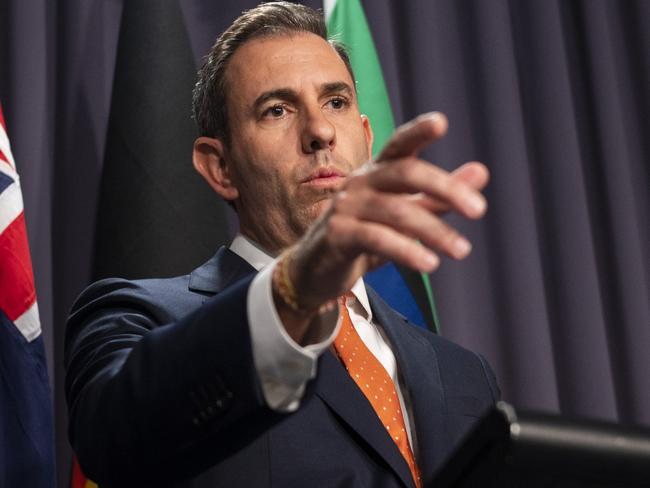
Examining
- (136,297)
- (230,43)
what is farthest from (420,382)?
(230,43)

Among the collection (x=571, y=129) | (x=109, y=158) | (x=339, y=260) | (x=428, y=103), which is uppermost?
(x=339, y=260)

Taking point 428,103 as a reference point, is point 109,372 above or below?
above

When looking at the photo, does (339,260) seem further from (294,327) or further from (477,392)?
(477,392)

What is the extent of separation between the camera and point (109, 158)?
226 cm

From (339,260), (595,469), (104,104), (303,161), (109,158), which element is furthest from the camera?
(104,104)

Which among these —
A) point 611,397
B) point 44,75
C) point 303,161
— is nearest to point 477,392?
point 303,161

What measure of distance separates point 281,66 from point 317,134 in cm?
21

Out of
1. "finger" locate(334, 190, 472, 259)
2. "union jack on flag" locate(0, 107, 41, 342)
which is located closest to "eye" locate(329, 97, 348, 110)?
"union jack on flag" locate(0, 107, 41, 342)

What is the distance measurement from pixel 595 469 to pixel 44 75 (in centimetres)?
210

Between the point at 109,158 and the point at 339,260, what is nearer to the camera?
the point at 339,260

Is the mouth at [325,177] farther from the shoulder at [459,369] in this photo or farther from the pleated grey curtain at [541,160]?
the pleated grey curtain at [541,160]

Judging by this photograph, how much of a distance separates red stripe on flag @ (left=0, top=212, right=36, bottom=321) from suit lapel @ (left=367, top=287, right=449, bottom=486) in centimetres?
73

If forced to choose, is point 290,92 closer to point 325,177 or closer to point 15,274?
point 325,177

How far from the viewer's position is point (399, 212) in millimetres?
720
